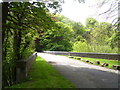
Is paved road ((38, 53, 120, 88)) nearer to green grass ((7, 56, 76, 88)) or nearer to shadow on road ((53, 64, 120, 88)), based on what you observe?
shadow on road ((53, 64, 120, 88))

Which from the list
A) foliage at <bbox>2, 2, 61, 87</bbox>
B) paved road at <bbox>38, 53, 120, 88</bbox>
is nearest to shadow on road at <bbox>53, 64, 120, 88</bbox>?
paved road at <bbox>38, 53, 120, 88</bbox>

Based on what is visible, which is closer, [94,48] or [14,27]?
[14,27]

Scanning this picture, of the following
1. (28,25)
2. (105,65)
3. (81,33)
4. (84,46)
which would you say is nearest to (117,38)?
(105,65)

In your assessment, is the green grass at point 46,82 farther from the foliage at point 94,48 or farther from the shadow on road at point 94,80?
the foliage at point 94,48

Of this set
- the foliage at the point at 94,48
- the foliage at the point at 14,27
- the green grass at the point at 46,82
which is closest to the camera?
the green grass at the point at 46,82

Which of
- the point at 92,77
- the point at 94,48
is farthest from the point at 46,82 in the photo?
the point at 94,48

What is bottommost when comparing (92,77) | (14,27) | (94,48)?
(92,77)

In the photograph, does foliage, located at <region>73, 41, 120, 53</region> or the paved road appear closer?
the paved road

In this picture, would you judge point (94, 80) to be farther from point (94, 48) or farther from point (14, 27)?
point (94, 48)

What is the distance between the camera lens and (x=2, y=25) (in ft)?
14.9

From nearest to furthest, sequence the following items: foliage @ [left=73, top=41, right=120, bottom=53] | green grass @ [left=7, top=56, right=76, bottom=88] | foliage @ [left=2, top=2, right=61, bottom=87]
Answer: green grass @ [left=7, top=56, right=76, bottom=88] → foliage @ [left=2, top=2, right=61, bottom=87] → foliage @ [left=73, top=41, right=120, bottom=53]

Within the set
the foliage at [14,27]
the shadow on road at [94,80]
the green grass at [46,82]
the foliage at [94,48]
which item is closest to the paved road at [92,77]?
the shadow on road at [94,80]

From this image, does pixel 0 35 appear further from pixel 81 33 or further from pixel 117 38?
pixel 81 33

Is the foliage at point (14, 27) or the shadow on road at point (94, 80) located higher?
the foliage at point (14, 27)
